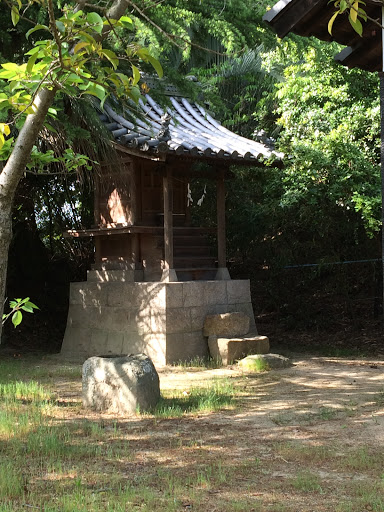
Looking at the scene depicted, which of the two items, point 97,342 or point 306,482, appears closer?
point 306,482

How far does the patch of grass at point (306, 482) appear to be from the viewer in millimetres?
4190

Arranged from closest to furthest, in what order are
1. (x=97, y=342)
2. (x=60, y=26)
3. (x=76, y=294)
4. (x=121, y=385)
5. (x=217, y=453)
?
1. (x=60, y=26)
2. (x=217, y=453)
3. (x=121, y=385)
4. (x=97, y=342)
5. (x=76, y=294)

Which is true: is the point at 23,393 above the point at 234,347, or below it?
below

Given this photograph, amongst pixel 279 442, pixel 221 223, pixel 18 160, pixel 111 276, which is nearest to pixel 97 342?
pixel 111 276

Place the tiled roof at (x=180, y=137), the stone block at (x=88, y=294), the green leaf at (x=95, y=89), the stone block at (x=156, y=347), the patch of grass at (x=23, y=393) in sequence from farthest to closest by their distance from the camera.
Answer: the stone block at (x=88, y=294), the stone block at (x=156, y=347), the tiled roof at (x=180, y=137), the patch of grass at (x=23, y=393), the green leaf at (x=95, y=89)

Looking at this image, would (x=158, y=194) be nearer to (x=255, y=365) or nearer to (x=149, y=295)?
(x=149, y=295)

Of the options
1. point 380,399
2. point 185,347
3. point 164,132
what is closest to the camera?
point 380,399

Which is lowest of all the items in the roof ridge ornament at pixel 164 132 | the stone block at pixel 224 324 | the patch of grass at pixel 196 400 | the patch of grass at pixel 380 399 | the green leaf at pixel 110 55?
the patch of grass at pixel 380 399

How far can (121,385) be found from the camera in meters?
6.81

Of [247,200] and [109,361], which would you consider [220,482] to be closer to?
[109,361]

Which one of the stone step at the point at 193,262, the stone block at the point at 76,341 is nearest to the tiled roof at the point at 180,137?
the stone step at the point at 193,262

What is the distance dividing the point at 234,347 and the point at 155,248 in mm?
2289

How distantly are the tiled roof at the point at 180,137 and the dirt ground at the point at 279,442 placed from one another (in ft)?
11.9

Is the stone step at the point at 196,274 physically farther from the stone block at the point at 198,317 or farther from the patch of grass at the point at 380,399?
the patch of grass at the point at 380,399
